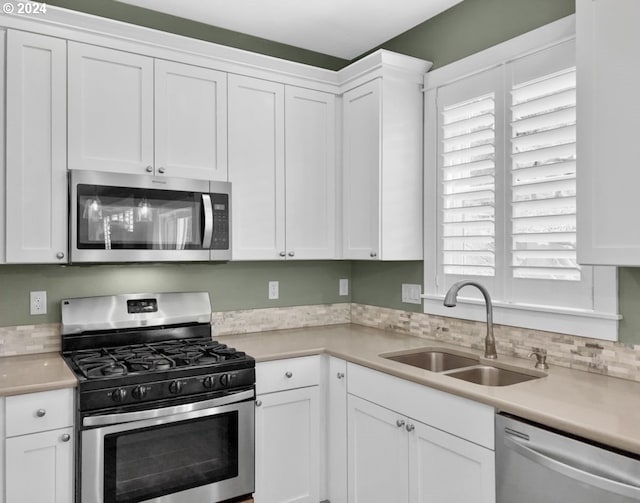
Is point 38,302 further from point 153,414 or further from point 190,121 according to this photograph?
point 190,121

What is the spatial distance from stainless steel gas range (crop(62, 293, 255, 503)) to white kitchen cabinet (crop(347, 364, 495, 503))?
0.52m

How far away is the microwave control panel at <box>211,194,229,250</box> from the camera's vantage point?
263cm

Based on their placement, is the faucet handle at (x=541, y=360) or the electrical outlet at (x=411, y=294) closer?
the faucet handle at (x=541, y=360)

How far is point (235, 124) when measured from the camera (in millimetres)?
2756

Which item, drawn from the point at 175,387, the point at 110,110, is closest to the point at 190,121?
the point at 110,110

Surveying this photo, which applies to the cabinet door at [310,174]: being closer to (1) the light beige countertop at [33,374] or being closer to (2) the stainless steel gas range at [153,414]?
(2) the stainless steel gas range at [153,414]

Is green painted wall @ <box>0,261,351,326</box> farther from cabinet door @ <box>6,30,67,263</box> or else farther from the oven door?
the oven door

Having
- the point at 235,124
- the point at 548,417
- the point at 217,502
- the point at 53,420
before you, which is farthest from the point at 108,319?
the point at 548,417

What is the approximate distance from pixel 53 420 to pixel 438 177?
2.19m

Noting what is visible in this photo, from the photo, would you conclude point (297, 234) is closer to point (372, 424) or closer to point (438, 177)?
point (438, 177)

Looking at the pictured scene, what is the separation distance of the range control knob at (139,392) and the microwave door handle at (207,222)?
0.80 meters

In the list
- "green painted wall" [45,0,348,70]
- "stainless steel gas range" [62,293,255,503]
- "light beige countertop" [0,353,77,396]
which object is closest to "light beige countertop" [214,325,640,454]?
"stainless steel gas range" [62,293,255,503]

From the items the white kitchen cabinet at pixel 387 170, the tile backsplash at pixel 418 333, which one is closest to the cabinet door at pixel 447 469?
the tile backsplash at pixel 418 333

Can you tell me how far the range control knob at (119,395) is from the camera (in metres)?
2.00
